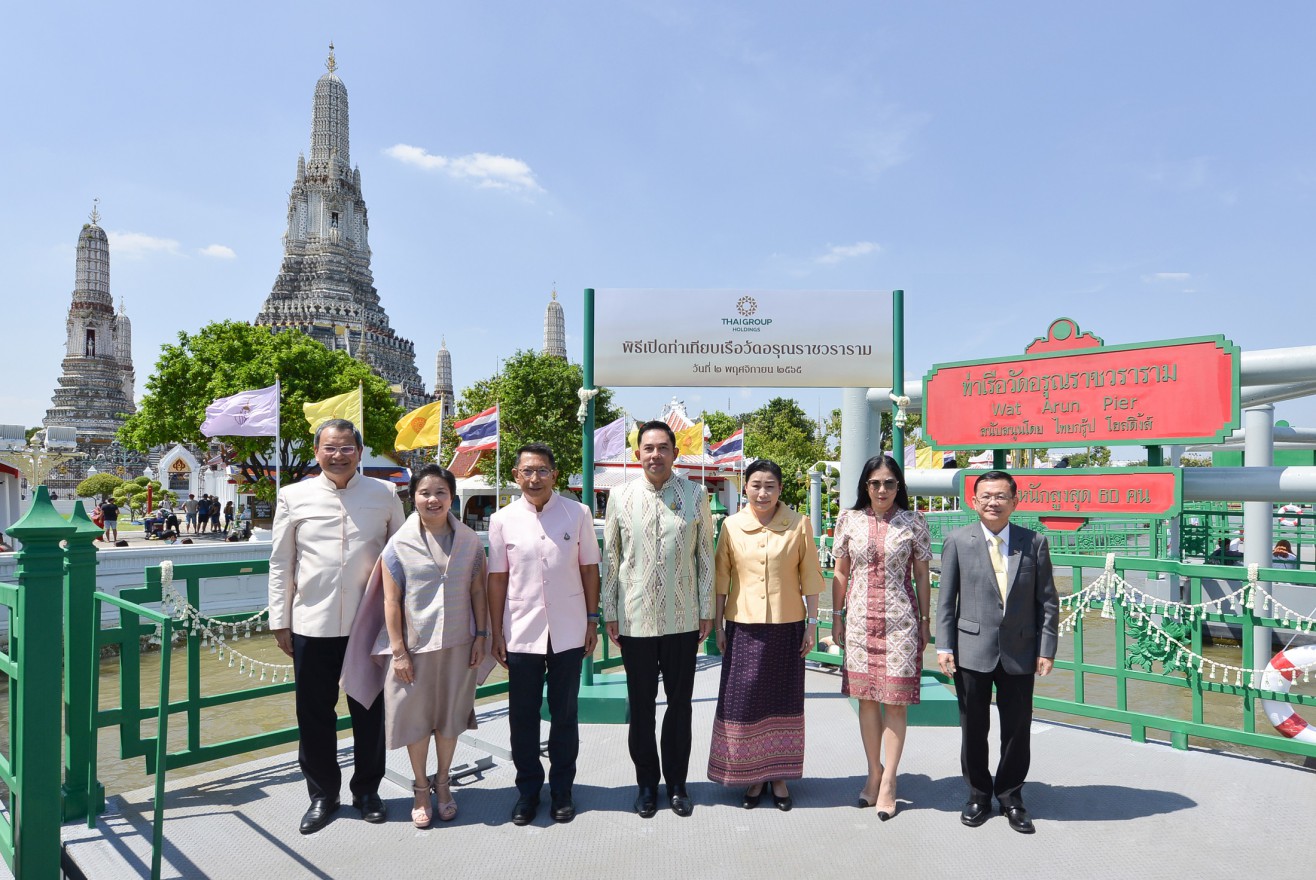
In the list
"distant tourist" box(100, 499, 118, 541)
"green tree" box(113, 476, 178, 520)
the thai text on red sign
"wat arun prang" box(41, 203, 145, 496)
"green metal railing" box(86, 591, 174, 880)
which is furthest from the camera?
"wat arun prang" box(41, 203, 145, 496)

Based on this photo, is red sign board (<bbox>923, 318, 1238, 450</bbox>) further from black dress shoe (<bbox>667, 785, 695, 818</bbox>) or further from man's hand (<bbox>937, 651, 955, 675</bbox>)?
black dress shoe (<bbox>667, 785, 695, 818</bbox>)

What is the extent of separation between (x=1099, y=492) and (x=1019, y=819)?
8.48ft

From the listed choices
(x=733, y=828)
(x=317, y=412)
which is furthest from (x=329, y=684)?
(x=317, y=412)

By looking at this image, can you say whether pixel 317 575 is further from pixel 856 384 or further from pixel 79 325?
pixel 79 325

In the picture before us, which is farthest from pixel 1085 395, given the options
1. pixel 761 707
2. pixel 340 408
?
pixel 340 408

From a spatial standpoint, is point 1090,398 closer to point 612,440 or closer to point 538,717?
point 538,717

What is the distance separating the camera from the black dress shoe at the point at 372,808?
350 centimetres

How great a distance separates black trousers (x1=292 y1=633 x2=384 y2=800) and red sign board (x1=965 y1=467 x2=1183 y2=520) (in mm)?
3720

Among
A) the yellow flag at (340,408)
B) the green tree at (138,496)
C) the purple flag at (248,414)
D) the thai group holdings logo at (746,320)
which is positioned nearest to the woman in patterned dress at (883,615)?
the thai group holdings logo at (746,320)

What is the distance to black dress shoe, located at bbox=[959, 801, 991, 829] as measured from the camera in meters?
3.43

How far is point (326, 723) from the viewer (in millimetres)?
3543

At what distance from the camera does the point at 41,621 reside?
285cm

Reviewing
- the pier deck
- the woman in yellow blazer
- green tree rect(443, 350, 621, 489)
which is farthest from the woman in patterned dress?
green tree rect(443, 350, 621, 489)

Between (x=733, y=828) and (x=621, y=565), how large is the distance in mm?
1275
